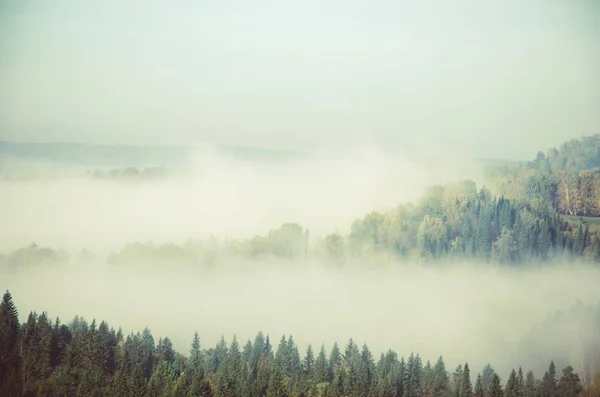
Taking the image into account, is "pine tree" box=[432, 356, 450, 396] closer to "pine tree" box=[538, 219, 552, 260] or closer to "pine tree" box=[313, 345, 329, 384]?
"pine tree" box=[313, 345, 329, 384]

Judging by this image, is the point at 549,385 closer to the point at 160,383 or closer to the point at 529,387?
the point at 529,387

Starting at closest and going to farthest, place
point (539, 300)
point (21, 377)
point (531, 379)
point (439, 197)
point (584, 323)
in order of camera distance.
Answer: point (21, 377) → point (531, 379) → point (584, 323) → point (539, 300) → point (439, 197)

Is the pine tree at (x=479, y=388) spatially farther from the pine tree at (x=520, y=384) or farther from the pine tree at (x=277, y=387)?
the pine tree at (x=277, y=387)

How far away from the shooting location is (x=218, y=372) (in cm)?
2511

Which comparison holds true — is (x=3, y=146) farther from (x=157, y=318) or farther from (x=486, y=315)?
(x=486, y=315)

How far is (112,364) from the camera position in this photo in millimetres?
24984

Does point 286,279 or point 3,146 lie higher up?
point 3,146

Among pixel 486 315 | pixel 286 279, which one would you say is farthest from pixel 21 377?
pixel 486 315

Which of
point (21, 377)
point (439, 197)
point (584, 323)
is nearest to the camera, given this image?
point (21, 377)

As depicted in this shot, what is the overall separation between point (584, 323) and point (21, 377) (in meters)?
18.9

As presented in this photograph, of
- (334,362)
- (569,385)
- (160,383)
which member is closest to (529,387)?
(569,385)

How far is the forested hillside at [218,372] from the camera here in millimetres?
23031

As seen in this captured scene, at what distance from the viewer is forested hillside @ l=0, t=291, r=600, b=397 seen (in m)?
23.0

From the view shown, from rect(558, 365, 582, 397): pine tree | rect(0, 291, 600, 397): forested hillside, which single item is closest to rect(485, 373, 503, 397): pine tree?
rect(0, 291, 600, 397): forested hillside
